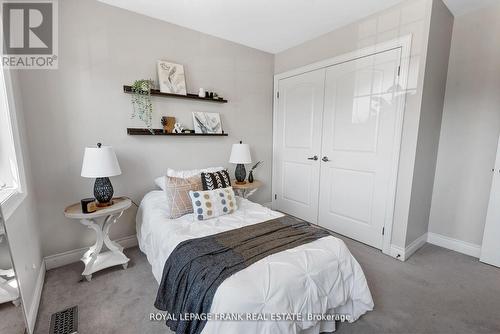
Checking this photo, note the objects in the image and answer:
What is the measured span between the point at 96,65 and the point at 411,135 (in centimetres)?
309

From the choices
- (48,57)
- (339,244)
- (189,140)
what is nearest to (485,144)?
(339,244)

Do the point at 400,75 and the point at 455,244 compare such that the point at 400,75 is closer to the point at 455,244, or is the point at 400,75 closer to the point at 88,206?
the point at 455,244

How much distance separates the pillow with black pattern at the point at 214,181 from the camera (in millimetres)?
2198

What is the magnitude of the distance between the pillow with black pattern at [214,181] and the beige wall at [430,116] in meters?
1.88

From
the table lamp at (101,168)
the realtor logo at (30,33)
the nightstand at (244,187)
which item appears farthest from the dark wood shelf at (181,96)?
the nightstand at (244,187)

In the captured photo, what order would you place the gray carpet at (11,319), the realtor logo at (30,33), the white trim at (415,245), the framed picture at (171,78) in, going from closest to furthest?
the gray carpet at (11,319) → the realtor logo at (30,33) → the white trim at (415,245) → the framed picture at (171,78)

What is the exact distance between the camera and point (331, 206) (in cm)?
289

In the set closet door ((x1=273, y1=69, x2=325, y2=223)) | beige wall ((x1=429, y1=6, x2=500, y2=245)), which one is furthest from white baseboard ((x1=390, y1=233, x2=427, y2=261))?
closet door ((x1=273, y1=69, x2=325, y2=223))

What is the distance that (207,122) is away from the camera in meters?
2.85

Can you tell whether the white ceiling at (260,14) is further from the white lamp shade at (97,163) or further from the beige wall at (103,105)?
the white lamp shade at (97,163)

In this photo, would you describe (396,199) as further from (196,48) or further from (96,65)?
(96,65)

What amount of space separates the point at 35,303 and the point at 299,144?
3014 millimetres

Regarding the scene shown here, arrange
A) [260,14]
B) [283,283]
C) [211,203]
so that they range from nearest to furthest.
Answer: [283,283], [211,203], [260,14]

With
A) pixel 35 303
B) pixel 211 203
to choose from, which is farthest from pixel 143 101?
pixel 35 303
